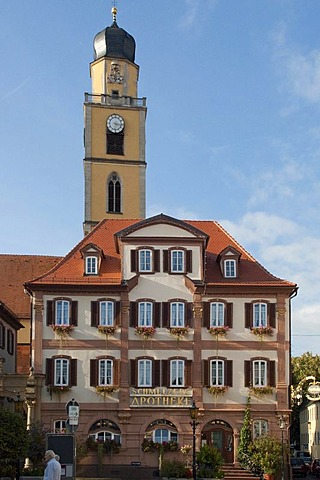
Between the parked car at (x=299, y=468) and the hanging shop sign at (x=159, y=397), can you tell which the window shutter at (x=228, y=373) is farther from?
the parked car at (x=299, y=468)

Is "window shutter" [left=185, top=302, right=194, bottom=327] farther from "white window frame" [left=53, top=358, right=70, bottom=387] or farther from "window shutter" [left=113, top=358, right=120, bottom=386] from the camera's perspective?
"white window frame" [left=53, top=358, right=70, bottom=387]

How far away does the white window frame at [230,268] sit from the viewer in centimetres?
5400

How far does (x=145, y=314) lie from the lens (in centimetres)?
5266

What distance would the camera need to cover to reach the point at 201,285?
52.8m

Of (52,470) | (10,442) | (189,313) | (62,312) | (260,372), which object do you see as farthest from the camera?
(189,313)

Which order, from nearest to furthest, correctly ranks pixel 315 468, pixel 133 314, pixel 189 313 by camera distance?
pixel 133 314 < pixel 189 313 < pixel 315 468

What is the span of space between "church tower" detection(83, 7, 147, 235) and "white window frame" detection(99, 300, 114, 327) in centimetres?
2554

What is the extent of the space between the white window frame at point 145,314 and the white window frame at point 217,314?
3.43 m

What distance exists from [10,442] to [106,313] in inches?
696

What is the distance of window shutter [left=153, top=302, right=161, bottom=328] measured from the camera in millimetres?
52500

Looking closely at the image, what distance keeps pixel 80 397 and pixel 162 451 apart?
533cm

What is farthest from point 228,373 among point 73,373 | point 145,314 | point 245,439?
point 73,373

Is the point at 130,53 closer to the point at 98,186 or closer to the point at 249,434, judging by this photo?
the point at 98,186

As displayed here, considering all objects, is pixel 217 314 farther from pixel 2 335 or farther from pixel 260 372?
pixel 2 335
